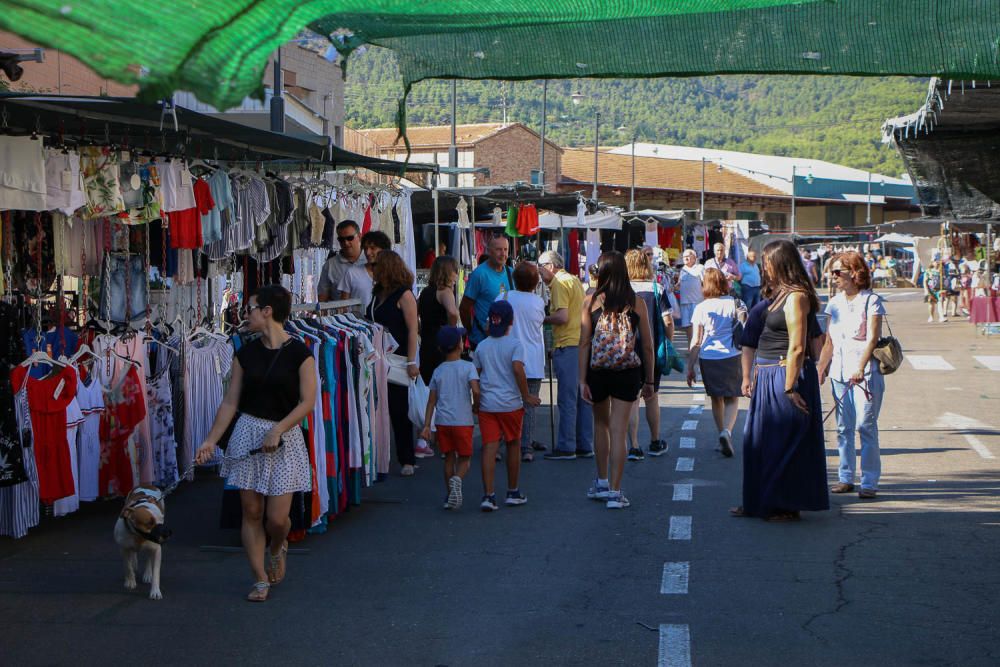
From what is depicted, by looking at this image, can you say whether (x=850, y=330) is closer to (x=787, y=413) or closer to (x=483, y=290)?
(x=787, y=413)

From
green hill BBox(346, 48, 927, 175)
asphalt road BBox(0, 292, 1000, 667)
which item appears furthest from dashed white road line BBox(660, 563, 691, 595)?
Answer: green hill BBox(346, 48, 927, 175)

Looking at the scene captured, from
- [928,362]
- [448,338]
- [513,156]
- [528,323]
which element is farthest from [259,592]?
[513,156]

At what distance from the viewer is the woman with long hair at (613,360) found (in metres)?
8.86

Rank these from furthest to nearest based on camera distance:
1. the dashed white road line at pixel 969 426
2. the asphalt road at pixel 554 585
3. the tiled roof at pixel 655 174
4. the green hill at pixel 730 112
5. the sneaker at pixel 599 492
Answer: the green hill at pixel 730 112
the tiled roof at pixel 655 174
the dashed white road line at pixel 969 426
the sneaker at pixel 599 492
the asphalt road at pixel 554 585

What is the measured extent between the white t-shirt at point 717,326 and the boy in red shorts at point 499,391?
288cm

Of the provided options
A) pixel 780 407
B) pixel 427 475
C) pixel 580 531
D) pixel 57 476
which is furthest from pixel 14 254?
pixel 780 407

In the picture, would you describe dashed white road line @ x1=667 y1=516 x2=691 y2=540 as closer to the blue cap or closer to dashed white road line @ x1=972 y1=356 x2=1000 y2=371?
the blue cap

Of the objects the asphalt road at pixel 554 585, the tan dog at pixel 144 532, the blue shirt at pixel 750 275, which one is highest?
the blue shirt at pixel 750 275

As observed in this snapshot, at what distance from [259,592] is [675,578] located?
2367mm

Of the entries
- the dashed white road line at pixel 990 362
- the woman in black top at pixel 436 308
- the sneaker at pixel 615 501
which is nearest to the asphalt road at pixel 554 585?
the sneaker at pixel 615 501

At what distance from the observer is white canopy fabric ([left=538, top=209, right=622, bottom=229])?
2230 centimetres

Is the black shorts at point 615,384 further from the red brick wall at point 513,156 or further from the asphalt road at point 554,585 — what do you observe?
the red brick wall at point 513,156

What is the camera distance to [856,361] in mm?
9117

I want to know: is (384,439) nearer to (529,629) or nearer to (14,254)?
(14,254)
